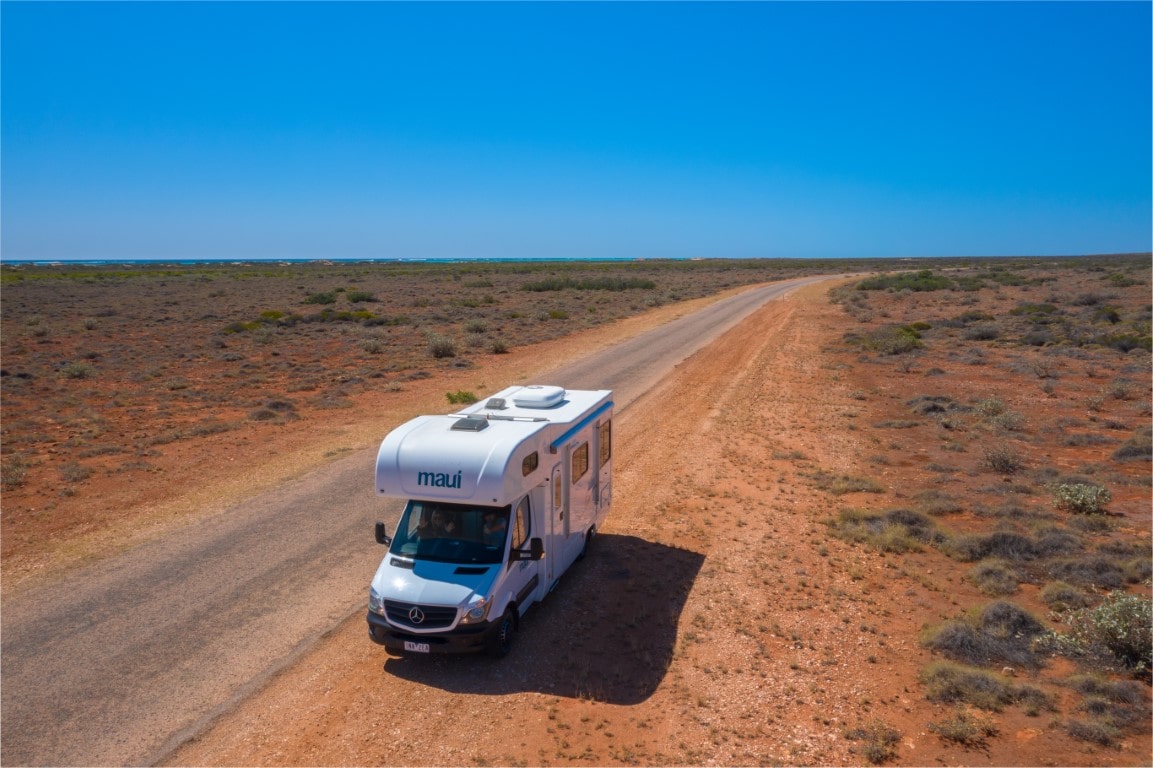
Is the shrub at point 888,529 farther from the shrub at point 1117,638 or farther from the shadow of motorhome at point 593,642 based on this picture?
the shrub at point 1117,638

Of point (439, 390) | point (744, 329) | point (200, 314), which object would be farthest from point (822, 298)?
point (200, 314)

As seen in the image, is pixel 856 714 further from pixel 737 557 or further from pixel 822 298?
pixel 822 298

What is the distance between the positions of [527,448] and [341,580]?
444 centimetres

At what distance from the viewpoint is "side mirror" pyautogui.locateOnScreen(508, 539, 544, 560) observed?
9109mm

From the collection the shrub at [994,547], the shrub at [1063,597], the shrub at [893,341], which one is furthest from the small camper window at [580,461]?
the shrub at [893,341]

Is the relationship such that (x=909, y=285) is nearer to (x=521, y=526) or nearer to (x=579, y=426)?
(x=579, y=426)

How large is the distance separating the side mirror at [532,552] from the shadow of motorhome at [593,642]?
121cm

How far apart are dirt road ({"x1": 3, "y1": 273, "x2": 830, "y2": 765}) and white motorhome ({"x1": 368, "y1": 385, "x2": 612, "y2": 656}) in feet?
2.97

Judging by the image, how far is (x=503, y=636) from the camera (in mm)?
8992

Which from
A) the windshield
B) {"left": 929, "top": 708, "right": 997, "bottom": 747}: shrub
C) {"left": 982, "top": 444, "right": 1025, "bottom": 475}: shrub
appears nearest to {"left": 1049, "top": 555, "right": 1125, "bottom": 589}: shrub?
{"left": 929, "top": 708, "right": 997, "bottom": 747}: shrub

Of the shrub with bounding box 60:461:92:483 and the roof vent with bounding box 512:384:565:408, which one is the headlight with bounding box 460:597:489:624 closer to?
the roof vent with bounding box 512:384:565:408

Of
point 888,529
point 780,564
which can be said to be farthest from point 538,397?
point 888,529

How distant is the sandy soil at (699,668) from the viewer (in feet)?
24.5

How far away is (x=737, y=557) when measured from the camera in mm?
12344
